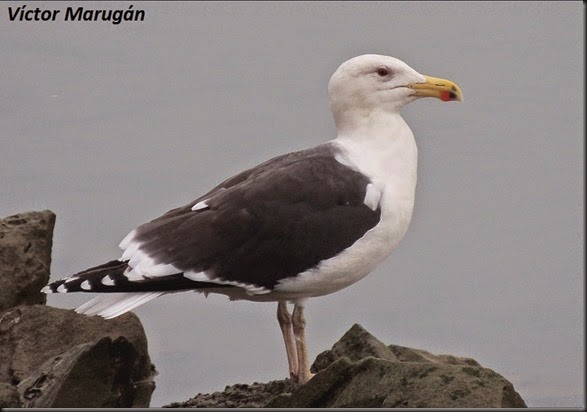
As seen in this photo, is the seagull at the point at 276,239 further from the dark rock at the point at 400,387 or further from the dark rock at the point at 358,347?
the dark rock at the point at 400,387

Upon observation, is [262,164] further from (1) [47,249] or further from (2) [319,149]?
(1) [47,249]

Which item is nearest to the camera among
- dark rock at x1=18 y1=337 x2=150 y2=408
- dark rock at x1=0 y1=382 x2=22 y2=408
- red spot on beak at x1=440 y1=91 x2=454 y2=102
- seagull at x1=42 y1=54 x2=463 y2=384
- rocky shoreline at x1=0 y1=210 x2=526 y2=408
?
rocky shoreline at x1=0 y1=210 x2=526 y2=408

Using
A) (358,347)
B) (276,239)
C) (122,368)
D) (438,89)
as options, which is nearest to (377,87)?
(438,89)

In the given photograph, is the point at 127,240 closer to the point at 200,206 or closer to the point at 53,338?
the point at 200,206

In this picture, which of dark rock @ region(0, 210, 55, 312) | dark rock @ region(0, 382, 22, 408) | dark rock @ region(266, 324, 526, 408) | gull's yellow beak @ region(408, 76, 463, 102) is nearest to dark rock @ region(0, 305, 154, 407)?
dark rock @ region(0, 210, 55, 312)

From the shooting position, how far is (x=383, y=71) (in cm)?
1045

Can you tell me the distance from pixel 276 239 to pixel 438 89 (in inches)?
70.7

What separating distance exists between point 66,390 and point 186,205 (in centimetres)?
154

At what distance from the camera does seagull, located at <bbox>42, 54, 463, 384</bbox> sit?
9.59m

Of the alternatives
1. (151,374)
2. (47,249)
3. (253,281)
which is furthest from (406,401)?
(47,249)

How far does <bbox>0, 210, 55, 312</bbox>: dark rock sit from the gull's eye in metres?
3.07

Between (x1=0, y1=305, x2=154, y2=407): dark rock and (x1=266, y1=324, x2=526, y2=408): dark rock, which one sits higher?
(x1=0, y1=305, x2=154, y2=407): dark rock

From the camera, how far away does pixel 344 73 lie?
34.2 ft

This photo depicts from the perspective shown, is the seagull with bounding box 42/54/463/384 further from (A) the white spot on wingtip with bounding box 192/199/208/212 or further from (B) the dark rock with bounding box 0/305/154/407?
A: (B) the dark rock with bounding box 0/305/154/407
